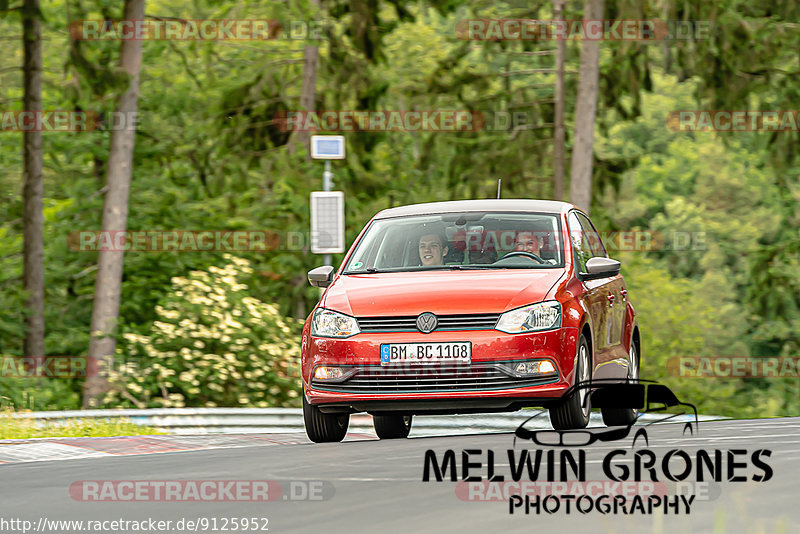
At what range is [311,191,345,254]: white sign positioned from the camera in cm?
1830

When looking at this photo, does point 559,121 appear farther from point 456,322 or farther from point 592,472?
point 592,472

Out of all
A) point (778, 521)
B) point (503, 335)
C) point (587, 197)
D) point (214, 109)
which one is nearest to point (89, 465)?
point (503, 335)

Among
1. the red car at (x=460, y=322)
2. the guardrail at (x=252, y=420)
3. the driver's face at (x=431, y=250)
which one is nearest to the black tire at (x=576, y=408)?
the red car at (x=460, y=322)

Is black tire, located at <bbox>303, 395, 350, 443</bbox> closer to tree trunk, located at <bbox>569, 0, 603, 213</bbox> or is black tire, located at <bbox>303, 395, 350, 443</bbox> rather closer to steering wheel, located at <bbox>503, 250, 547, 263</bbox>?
steering wheel, located at <bbox>503, 250, 547, 263</bbox>

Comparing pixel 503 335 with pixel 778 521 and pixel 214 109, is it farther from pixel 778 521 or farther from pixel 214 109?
pixel 214 109

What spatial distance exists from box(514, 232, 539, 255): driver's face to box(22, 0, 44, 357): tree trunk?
59.1 ft

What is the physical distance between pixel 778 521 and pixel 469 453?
335 cm

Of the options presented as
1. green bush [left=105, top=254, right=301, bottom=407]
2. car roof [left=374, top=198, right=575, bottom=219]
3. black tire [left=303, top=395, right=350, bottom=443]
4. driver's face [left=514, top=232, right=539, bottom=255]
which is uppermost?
car roof [left=374, top=198, right=575, bottom=219]

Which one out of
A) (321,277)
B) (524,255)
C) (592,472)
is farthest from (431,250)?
(592,472)

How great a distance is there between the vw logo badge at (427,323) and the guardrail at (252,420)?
15.7ft

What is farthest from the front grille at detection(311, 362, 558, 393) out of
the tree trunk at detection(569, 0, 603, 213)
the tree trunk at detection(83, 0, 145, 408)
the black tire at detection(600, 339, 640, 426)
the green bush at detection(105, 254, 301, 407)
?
the tree trunk at detection(569, 0, 603, 213)

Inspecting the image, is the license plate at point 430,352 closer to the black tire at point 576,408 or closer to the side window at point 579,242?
the black tire at point 576,408

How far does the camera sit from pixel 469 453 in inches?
380

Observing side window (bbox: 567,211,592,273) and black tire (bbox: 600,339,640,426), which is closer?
side window (bbox: 567,211,592,273)
